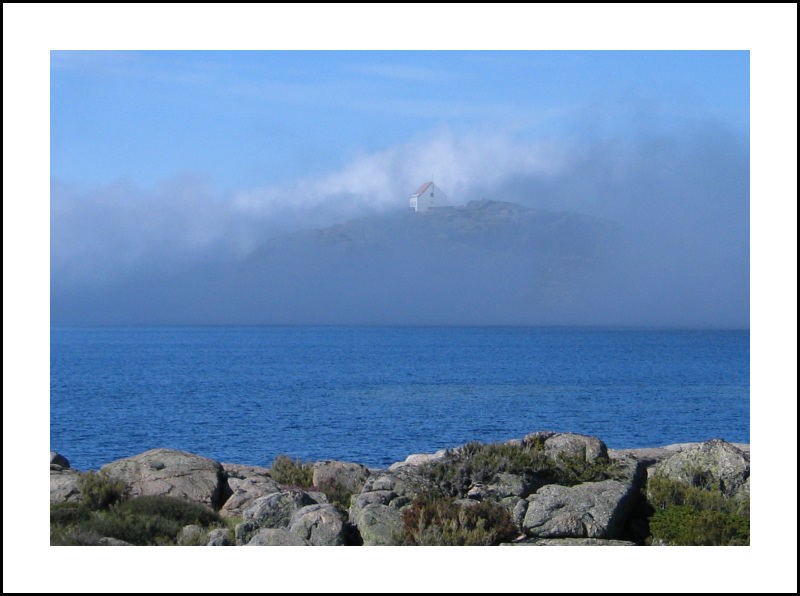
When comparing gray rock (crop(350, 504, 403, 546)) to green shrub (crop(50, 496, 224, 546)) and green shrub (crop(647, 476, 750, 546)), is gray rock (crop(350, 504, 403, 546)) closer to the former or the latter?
green shrub (crop(50, 496, 224, 546))

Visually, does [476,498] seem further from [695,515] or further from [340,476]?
[340,476]

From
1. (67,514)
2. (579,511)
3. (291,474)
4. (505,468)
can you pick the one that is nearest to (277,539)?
(67,514)

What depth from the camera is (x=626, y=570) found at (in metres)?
9.21

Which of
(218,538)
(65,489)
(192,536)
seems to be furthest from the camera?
(65,489)

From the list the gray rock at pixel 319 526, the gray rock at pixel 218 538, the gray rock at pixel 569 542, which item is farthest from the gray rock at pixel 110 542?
the gray rock at pixel 569 542

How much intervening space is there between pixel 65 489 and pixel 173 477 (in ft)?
6.01

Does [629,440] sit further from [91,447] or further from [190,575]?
[190,575]

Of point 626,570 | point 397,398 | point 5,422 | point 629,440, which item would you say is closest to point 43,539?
point 5,422

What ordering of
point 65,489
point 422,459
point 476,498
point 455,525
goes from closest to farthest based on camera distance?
point 455,525
point 476,498
point 65,489
point 422,459

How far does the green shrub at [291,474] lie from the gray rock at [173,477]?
6.81 ft

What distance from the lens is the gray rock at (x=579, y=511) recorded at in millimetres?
10883

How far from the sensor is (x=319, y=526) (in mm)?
10781

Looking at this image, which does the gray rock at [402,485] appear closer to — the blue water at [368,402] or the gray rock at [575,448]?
the gray rock at [575,448]

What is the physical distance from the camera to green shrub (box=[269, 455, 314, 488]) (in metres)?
16.6
